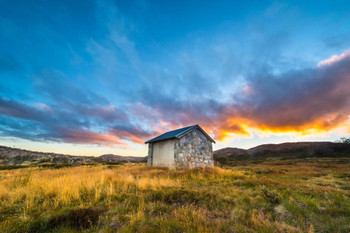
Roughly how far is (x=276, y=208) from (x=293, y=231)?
1845mm

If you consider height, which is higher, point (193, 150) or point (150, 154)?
point (193, 150)

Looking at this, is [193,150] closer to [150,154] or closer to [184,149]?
[184,149]

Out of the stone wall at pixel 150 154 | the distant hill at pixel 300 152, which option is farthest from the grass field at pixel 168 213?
the distant hill at pixel 300 152

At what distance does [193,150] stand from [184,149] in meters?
1.35

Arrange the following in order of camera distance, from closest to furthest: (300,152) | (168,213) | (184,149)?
(168,213), (184,149), (300,152)

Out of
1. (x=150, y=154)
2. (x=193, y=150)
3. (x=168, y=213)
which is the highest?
(x=193, y=150)

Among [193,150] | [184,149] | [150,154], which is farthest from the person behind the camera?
[150,154]

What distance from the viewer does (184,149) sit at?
51.1 feet

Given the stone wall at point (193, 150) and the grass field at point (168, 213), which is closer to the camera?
the grass field at point (168, 213)

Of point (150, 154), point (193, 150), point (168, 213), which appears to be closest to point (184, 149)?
point (193, 150)

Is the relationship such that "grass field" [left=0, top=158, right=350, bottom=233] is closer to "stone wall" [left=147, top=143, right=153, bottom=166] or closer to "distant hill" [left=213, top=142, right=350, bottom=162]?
"stone wall" [left=147, top=143, right=153, bottom=166]

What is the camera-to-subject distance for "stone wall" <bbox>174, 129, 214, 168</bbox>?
1506 cm

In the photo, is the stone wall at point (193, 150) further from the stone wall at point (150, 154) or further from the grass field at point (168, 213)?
the grass field at point (168, 213)

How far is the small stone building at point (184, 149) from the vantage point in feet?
49.3
